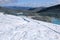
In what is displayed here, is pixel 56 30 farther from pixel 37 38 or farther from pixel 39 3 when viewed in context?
pixel 39 3

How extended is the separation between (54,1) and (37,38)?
2.76ft

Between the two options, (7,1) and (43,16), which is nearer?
(43,16)

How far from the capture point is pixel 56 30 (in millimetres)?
1293

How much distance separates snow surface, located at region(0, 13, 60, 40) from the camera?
3.81 feet

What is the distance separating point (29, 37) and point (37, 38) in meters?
0.07

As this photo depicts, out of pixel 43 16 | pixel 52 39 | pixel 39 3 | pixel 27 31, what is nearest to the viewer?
pixel 52 39

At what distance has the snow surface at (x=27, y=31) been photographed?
116 cm

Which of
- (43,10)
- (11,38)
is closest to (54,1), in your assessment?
(43,10)

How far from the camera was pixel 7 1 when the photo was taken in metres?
1.95

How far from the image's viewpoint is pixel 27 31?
1267mm

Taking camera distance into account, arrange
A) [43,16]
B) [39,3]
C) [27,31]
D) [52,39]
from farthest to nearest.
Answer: [39,3] → [43,16] → [27,31] → [52,39]

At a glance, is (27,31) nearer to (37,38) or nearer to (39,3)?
(37,38)

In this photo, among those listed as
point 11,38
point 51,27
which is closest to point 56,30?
point 51,27

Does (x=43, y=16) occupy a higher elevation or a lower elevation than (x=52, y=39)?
lower
